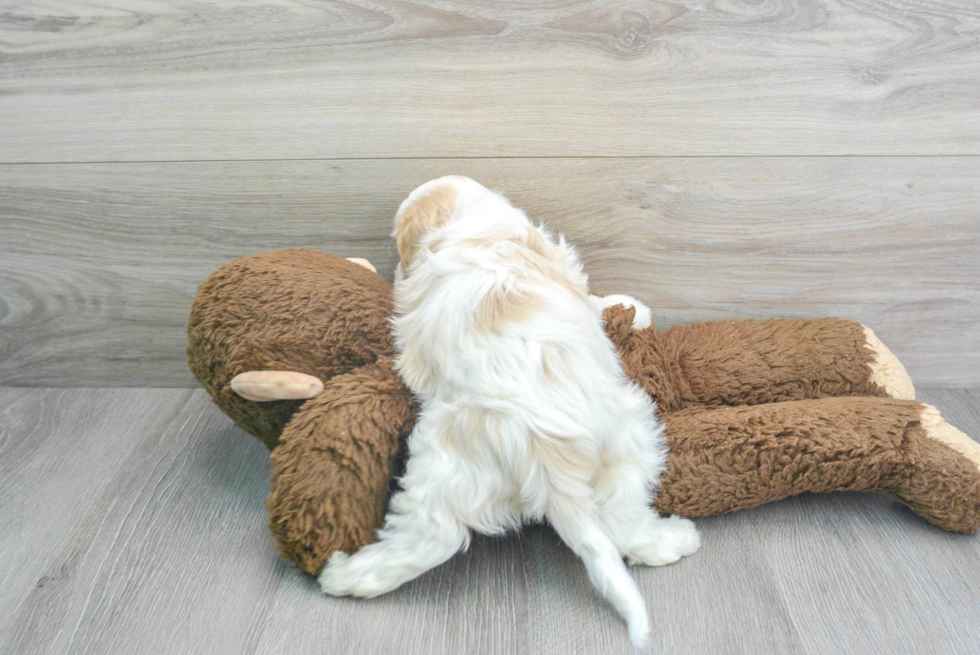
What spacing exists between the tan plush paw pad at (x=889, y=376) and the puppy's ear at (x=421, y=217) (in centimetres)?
72

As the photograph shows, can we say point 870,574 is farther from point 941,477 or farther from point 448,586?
point 448,586

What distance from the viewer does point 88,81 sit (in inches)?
42.9

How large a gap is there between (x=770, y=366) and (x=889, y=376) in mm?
198

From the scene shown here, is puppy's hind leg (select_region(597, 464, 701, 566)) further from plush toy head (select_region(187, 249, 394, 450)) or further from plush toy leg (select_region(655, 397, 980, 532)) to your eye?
plush toy head (select_region(187, 249, 394, 450))

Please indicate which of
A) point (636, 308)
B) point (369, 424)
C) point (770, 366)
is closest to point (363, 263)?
point (369, 424)

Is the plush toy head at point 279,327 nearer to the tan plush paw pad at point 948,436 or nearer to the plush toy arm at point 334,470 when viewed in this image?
the plush toy arm at point 334,470

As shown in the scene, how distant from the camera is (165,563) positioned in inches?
36.2

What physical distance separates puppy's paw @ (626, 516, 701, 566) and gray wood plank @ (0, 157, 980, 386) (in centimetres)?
41

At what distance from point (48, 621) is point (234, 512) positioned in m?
0.25

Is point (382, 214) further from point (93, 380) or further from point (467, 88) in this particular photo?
point (93, 380)

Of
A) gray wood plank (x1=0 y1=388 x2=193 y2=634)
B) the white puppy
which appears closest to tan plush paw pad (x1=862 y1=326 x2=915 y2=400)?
the white puppy

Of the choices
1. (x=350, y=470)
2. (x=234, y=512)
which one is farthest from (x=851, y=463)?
(x=234, y=512)

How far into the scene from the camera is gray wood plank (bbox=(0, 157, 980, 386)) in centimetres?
110

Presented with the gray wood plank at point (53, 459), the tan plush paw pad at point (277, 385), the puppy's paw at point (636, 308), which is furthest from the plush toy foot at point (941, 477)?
the gray wood plank at point (53, 459)
